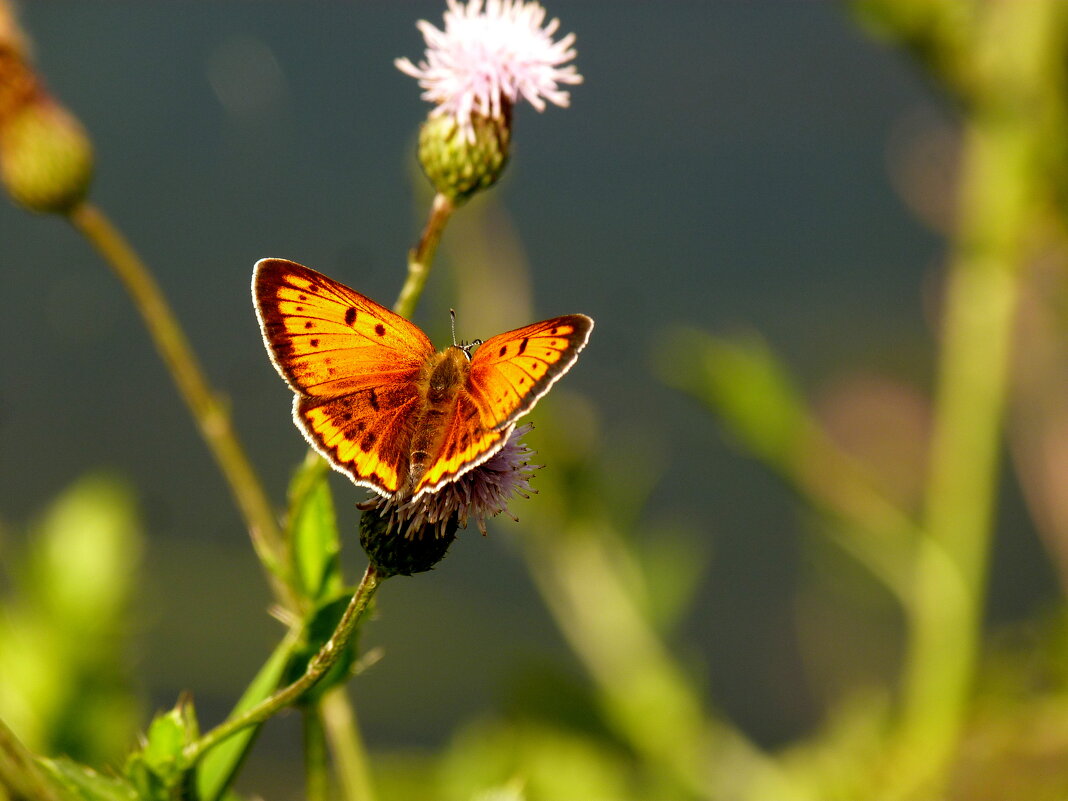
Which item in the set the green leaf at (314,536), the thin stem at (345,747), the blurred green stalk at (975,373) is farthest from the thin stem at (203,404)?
the blurred green stalk at (975,373)

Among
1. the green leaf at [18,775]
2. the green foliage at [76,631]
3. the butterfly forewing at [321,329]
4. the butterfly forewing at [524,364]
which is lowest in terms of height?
the green foliage at [76,631]

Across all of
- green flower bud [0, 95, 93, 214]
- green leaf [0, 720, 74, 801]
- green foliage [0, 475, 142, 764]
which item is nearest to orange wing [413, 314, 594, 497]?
green leaf [0, 720, 74, 801]

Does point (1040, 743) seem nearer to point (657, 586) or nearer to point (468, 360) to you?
point (657, 586)

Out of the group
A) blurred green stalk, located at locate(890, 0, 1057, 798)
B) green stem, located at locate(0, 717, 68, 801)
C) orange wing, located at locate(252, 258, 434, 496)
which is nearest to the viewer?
green stem, located at locate(0, 717, 68, 801)

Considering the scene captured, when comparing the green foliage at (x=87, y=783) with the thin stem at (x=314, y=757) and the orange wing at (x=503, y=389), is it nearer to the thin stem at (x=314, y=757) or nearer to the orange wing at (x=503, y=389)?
the thin stem at (x=314, y=757)

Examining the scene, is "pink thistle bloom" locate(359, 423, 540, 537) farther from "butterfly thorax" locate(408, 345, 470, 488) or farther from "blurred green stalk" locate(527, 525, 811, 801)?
"blurred green stalk" locate(527, 525, 811, 801)

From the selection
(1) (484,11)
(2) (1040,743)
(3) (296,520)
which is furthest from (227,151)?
(2) (1040,743)
